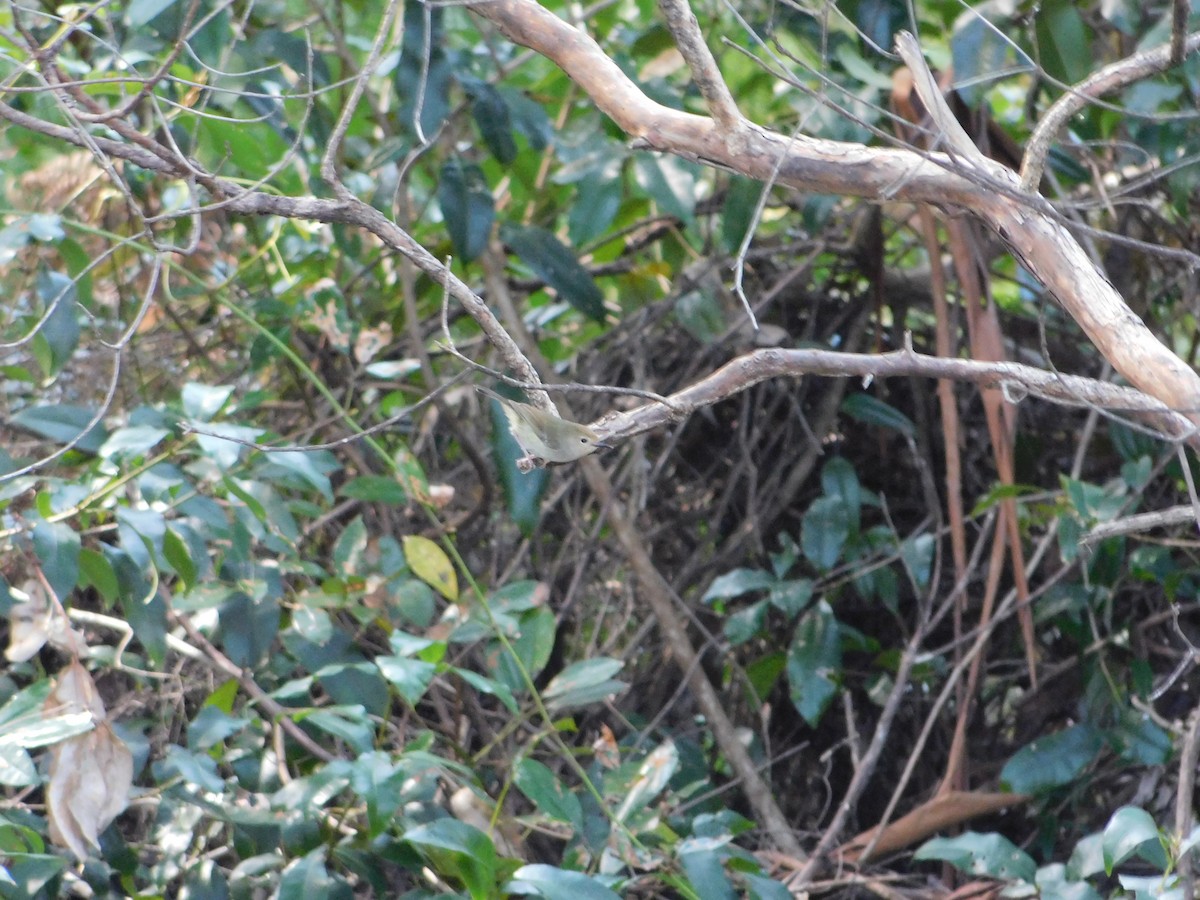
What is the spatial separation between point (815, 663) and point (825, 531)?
17 centimetres

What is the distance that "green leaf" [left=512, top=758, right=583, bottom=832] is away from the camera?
1159 millimetres

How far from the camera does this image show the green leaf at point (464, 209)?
5.00 ft

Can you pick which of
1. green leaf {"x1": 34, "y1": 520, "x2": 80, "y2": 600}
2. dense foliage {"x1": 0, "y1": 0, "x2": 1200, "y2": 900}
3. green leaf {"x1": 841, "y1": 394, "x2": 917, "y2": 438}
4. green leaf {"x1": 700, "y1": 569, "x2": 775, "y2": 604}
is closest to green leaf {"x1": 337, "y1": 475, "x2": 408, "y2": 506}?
dense foliage {"x1": 0, "y1": 0, "x2": 1200, "y2": 900}

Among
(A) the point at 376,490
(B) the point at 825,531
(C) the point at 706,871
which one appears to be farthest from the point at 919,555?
(A) the point at 376,490

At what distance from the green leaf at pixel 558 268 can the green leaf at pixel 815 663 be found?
510 mm

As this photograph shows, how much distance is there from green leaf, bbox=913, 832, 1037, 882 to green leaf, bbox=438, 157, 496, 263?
0.89m

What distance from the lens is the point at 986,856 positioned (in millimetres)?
1147

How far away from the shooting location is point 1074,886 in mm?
1082

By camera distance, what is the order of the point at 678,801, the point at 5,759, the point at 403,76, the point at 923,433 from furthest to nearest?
the point at 923,433 < the point at 403,76 < the point at 678,801 < the point at 5,759

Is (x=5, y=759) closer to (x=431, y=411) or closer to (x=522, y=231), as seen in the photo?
(x=431, y=411)

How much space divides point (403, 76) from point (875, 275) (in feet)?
2.34

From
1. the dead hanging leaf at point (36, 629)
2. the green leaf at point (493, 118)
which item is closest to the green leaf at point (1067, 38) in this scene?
the green leaf at point (493, 118)

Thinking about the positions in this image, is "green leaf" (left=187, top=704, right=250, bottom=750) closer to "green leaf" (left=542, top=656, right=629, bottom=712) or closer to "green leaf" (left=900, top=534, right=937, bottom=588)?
"green leaf" (left=542, top=656, right=629, bottom=712)

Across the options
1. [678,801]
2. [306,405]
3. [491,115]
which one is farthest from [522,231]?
[678,801]
